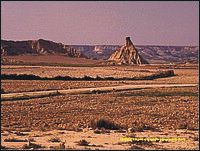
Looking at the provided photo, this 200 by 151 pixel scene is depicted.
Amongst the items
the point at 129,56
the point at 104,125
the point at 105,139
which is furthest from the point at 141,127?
the point at 129,56

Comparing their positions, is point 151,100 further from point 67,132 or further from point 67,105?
point 67,132

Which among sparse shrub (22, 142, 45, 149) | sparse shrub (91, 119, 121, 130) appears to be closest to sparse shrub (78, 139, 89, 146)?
sparse shrub (22, 142, 45, 149)

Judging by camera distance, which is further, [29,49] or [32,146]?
[29,49]

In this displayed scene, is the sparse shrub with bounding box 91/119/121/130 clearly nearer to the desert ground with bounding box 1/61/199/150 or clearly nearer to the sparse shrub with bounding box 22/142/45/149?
the desert ground with bounding box 1/61/199/150

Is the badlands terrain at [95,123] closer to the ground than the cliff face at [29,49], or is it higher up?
closer to the ground

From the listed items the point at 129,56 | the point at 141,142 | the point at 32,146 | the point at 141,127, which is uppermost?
the point at 129,56

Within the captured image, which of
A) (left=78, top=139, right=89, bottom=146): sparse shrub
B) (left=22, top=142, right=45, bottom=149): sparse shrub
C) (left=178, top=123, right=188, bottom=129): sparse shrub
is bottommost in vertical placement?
(left=178, top=123, right=188, bottom=129): sparse shrub

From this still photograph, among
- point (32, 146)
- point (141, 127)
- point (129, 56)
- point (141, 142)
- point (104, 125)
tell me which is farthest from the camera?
point (129, 56)

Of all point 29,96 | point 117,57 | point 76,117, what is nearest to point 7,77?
point 29,96

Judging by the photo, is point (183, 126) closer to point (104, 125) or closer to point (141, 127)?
point (141, 127)

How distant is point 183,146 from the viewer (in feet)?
47.9

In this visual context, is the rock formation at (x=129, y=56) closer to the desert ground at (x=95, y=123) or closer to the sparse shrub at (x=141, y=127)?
the desert ground at (x=95, y=123)

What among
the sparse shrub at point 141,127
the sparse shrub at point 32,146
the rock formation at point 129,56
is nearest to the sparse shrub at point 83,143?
the sparse shrub at point 32,146

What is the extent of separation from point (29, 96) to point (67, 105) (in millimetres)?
6645
